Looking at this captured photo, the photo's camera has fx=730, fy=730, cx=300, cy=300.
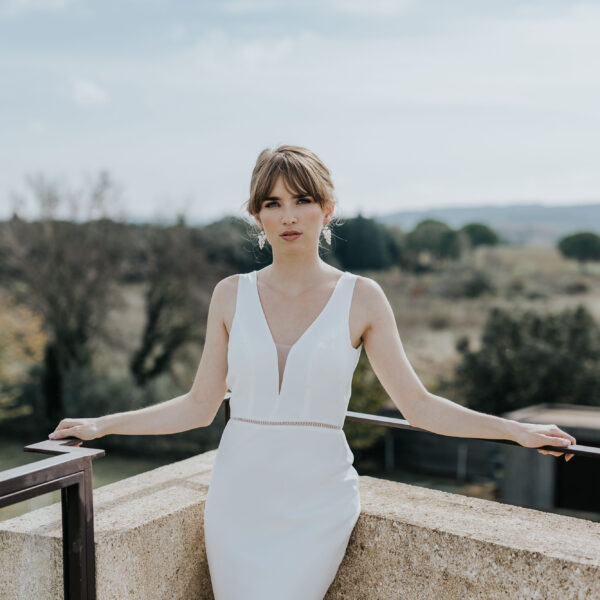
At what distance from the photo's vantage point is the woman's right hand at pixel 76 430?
187cm

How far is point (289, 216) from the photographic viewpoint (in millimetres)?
1908

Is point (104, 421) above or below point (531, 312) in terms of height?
above

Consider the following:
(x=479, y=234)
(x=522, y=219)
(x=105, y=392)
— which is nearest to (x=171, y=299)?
(x=105, y=392)

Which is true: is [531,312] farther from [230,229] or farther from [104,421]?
[104,421]

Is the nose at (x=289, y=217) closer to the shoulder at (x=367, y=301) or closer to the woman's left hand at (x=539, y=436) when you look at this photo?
the shoulder at (x=367, y=301)

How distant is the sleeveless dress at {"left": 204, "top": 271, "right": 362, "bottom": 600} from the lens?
1847mm

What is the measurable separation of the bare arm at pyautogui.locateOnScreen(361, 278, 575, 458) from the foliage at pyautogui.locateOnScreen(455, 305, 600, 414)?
2690 centimetres

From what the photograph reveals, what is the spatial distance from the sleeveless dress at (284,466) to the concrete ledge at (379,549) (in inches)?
7.0

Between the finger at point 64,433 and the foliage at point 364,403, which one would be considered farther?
the foliage at point 364,403

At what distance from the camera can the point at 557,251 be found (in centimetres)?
4069

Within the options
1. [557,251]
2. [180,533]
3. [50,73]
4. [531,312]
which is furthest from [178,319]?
[50,73]

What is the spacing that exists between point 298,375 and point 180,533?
617 mm

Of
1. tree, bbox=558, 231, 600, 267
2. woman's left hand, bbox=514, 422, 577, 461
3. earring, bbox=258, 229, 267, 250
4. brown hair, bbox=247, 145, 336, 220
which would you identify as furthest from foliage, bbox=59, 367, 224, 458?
woman's left hand, bbox=514, 422, 577, 461

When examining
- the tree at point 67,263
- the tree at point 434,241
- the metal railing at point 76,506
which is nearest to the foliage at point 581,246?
the tree at point 434,241
